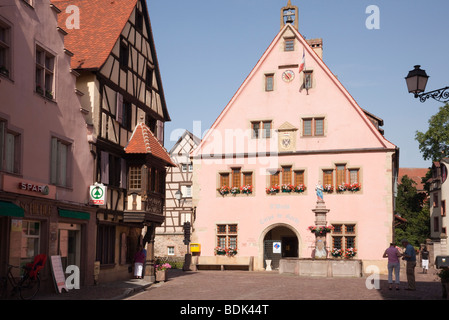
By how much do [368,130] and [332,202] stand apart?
4493 millimetres

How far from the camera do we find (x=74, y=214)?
20703 millimetres

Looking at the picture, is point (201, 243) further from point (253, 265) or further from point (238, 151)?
point (238, 151)

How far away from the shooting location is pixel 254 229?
36.1 meters

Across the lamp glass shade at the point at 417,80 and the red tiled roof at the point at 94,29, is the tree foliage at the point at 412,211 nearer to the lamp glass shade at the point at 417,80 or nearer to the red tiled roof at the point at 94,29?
the red tiled roof at the point at 94,29

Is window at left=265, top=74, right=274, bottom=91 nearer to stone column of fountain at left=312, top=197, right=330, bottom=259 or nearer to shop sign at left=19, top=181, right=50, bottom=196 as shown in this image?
stone column of fountain at left=312, top=197, right=330, bottom=259

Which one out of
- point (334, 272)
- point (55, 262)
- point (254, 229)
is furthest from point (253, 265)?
point (55, 262)

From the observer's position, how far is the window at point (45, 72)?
18.7m

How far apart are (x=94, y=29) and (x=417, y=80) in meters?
15.2

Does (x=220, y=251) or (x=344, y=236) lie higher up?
(x=344, y=236)

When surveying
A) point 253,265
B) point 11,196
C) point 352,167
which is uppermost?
point 352,167

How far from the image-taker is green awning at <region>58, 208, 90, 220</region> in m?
→ 19.8

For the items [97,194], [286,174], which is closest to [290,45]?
[286,174]

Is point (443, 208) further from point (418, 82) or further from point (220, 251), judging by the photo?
point (418, 82)

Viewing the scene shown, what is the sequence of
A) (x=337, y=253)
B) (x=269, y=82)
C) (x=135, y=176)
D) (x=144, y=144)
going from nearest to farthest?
(x=135, y=176), (x=144, y=144), (x=337, y=253), (x=269, y=82)
